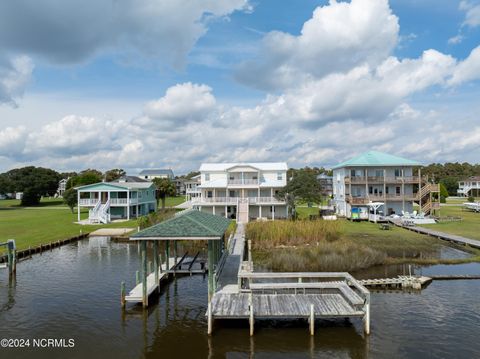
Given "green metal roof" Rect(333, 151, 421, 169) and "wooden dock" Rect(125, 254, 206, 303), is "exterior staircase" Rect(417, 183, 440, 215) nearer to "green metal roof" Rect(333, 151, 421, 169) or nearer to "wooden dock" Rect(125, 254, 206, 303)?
"green metal roof" Rect(333, 151, 421, 169)

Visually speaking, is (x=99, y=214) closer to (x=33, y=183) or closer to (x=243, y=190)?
(x=243, y=190)

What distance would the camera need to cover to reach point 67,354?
14.2 metres

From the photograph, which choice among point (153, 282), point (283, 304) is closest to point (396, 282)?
point (283, 304)

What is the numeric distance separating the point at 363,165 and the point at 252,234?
86.8 feet

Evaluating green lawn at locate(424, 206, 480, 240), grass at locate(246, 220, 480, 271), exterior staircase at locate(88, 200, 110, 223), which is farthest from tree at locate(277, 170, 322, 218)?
exterior staircase at locate(88, 200, 110, 223)

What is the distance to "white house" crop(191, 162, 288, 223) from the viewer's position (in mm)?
53094

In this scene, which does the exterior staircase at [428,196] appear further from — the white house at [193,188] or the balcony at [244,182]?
the white house at [193,188]

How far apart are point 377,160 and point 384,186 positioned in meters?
4.15

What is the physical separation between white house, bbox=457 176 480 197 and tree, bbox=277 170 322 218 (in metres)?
77.3

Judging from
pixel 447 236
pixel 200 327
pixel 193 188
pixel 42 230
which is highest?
pixel 193 188

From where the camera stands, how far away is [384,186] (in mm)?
53875

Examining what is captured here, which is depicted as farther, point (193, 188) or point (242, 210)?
point (193, 188)

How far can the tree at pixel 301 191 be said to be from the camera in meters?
50.5

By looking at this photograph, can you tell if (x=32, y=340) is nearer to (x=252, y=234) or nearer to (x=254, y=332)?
(x=254, y=332)
